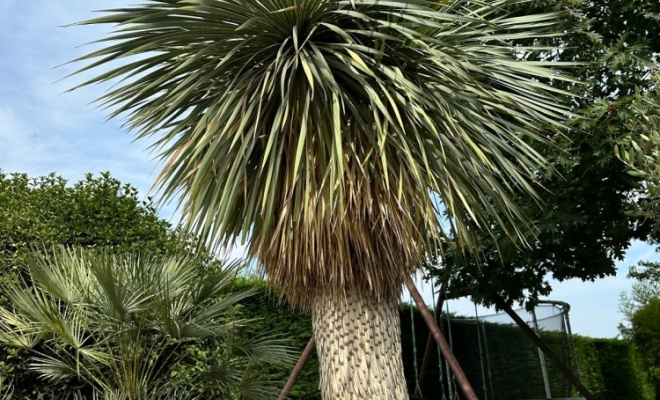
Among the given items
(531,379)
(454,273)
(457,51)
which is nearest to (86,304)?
(457,51)

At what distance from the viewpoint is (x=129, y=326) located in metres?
5.91

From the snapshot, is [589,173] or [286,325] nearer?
[589,173]

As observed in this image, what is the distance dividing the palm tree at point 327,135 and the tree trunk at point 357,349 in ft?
0.03

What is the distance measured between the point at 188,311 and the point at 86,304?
108 cm

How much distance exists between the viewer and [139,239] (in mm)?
7430

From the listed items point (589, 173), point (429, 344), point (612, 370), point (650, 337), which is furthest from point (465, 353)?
point (612, 370)

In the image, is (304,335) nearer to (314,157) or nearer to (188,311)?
(188,311)

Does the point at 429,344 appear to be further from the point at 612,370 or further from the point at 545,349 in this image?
the point at 612,370

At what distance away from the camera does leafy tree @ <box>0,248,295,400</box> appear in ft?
19.1

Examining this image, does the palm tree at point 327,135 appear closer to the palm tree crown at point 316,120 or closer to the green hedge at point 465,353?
the palm tree crown at point 316,120

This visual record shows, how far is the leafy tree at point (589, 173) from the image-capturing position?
6.02m

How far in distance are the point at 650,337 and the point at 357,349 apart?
12575 millimetres

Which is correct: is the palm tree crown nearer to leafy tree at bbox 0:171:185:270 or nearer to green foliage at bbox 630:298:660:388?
leafy tree at bbox 0:171:185:270

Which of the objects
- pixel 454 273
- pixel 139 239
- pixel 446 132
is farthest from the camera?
pixel 454 273
